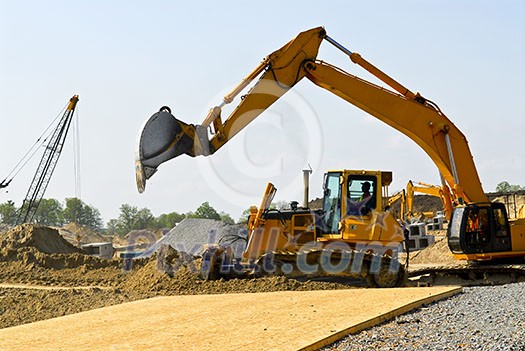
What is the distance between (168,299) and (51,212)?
99.6 metres

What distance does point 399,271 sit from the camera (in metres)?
19.2

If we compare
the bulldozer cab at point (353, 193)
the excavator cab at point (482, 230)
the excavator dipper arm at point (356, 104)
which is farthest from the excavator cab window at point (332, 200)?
the excavator cab at point (482, 230)

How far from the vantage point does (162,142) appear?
18406 mm

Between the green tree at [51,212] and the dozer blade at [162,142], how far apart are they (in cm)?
9473

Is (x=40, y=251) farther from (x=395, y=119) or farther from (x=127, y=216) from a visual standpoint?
(x=127, y=216)

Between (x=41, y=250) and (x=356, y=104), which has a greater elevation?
(x=356, y=104)

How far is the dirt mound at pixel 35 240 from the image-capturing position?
34.3 metres

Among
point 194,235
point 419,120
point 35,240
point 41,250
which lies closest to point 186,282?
point 419,120

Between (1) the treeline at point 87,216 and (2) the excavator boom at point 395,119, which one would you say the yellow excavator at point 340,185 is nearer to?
(2) the excavator boom at point 395,119

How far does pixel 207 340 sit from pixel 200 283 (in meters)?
7.97

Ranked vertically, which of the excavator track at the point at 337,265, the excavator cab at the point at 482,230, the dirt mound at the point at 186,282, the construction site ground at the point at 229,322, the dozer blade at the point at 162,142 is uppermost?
the dozer blade at the point at 162,142

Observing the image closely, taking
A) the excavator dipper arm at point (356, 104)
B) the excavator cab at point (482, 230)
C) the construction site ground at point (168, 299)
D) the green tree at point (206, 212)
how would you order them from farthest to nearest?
the green tree at point (206, 212) < the excavator cab at point (482, 230) < the excavator dipper arm at point (356, 104) < the construction site ground at point (168, 299)

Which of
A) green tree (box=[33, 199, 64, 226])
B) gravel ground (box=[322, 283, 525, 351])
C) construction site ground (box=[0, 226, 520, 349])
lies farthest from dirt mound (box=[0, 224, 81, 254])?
green tree (box=[33, 199, 64, 226])

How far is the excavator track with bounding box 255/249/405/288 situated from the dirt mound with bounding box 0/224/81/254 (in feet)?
57.7
